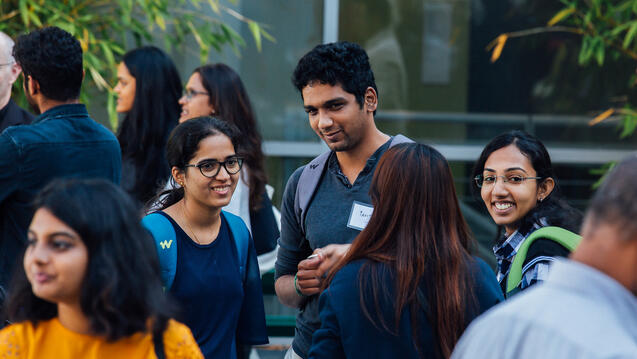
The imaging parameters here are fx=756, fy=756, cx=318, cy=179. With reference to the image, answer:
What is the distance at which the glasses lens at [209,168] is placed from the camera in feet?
8.18

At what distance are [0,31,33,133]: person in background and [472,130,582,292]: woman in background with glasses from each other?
1893mm

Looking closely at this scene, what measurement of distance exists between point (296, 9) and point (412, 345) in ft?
13.7

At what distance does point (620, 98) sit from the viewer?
590cm

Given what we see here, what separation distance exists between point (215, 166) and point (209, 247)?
28 centimetres

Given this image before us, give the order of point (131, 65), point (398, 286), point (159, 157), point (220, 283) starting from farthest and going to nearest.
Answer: point (131, 65) → point (159, 157) → point (220, 283) → point (398, 286)

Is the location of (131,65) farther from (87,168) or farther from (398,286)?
(398,286)

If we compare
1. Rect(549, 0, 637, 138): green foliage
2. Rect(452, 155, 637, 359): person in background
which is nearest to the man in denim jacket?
Rect(452, 155, 637, 359): person in background

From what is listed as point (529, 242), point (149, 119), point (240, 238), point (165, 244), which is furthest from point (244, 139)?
point (529, 242)

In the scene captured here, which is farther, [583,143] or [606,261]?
[583,143]

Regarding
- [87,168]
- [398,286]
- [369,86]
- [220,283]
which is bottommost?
[220,283]

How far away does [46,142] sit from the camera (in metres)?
2.46

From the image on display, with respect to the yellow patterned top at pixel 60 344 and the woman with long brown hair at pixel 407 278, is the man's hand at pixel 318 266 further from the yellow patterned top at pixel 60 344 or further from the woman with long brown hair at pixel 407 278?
the yellow patterned top at pixel 60 344

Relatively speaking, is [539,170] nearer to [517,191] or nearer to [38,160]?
[517,191]

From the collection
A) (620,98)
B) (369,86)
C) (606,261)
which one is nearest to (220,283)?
(369,86)
